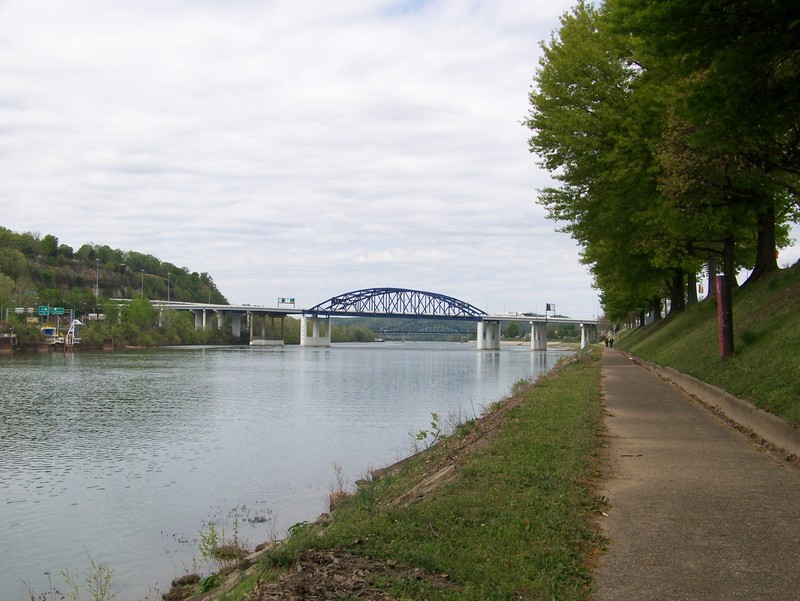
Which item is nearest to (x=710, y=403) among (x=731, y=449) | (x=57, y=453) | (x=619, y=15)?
(x=731, y=449)

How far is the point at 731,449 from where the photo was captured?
1166cm

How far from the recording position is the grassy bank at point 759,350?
42.1 ft

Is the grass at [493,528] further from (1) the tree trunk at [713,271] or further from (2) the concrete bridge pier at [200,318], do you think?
(2) the concrete bridge pier at [200,318]

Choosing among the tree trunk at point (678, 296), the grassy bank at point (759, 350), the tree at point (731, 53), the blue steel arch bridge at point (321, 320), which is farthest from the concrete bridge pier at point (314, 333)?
the tree at point (731, 53)

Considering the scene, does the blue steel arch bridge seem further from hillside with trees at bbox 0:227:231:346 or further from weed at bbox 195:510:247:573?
weed at bbox 195:510:247:573

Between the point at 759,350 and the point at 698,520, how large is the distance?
10.3 metres

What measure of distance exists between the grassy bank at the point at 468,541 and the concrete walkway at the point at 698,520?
0.29 metres

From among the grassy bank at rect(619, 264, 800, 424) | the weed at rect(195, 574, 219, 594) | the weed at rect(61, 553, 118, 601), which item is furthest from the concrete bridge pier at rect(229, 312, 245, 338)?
the weed at rect(195, 574, 219, 594)

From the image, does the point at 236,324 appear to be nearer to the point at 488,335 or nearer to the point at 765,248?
the point at 488,335

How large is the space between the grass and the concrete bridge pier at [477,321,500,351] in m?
163

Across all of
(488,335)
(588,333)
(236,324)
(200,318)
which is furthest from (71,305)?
(588,333)

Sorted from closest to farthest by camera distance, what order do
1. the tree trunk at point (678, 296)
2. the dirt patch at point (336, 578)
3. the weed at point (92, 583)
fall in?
the dirt patch at point (336, 578), the weed at point (92, 583), the tree trunk at point (678, 296)

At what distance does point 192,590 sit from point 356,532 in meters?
3.56

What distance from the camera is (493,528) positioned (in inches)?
278
